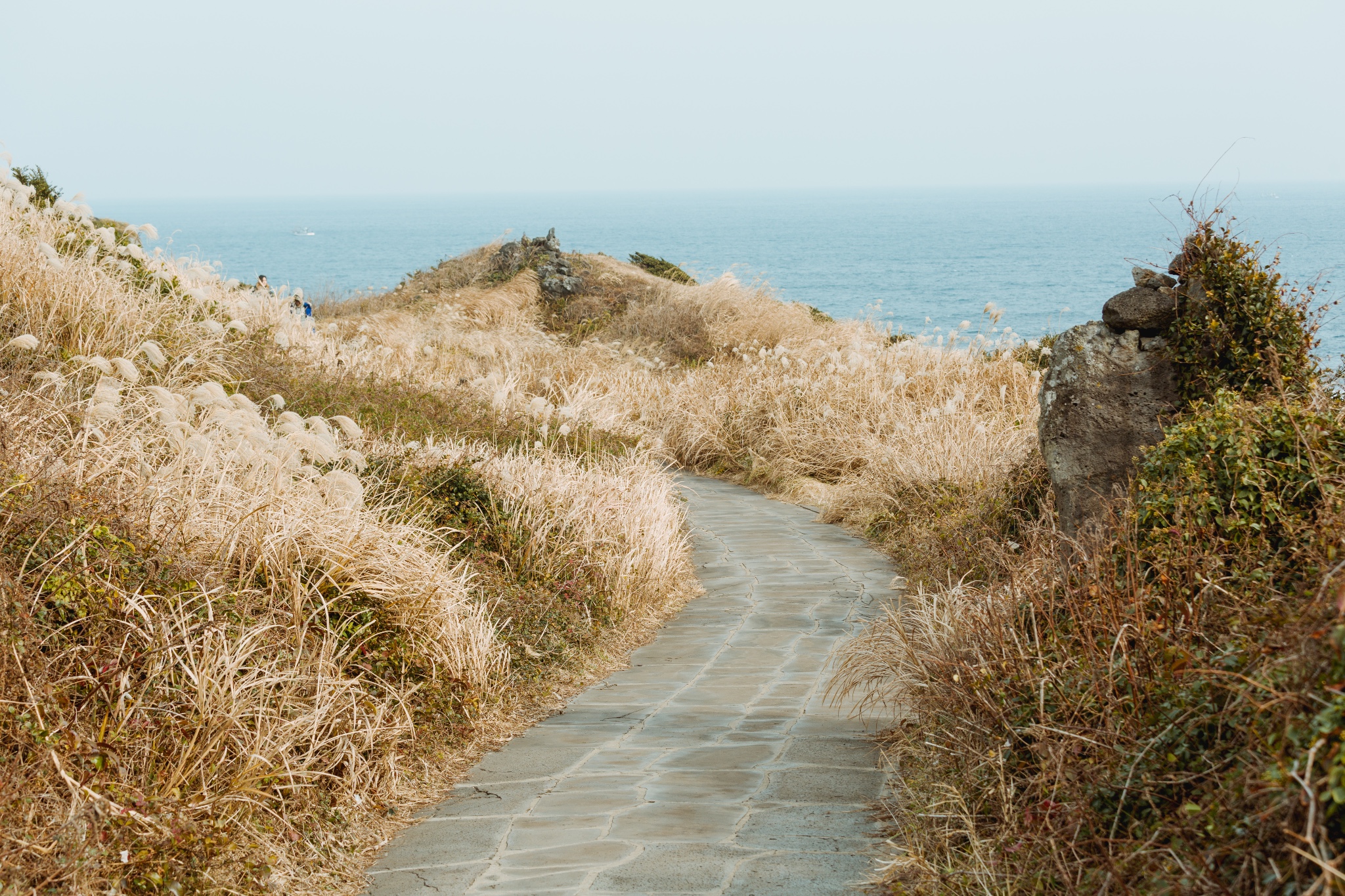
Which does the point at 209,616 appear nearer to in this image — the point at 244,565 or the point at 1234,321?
the point at 244,565

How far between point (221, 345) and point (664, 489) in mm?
4103

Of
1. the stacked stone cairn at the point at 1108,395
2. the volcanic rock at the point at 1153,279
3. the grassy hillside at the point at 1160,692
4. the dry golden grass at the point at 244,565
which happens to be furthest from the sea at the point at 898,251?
the dry golden grass at the point at 244,565

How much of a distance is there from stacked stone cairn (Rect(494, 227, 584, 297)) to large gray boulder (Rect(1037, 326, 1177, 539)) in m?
20.0

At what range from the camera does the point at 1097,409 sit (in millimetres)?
7059

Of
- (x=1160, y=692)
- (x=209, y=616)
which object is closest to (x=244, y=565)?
(x=209, y=616)

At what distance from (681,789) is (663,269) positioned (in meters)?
26.4

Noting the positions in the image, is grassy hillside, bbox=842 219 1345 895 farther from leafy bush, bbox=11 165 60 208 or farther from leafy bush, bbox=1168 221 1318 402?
leafy bush, bbox=11 165 60 208

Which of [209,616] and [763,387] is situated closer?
[209,616]

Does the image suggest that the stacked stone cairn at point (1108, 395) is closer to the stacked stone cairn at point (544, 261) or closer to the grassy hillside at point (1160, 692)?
the grassy hillside at point (1160, 692)

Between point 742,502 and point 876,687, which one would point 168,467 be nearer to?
point 876,687

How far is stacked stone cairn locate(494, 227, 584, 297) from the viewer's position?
86.6ft

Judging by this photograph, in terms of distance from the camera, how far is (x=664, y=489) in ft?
33.4

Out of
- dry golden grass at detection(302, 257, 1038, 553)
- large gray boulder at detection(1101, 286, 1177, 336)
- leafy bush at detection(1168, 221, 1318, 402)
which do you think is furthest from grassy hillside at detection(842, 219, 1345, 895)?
dry golden grass at detection(302, 257, 1038, 553)

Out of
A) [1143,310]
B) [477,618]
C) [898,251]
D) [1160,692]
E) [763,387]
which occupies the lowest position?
[477,618]
